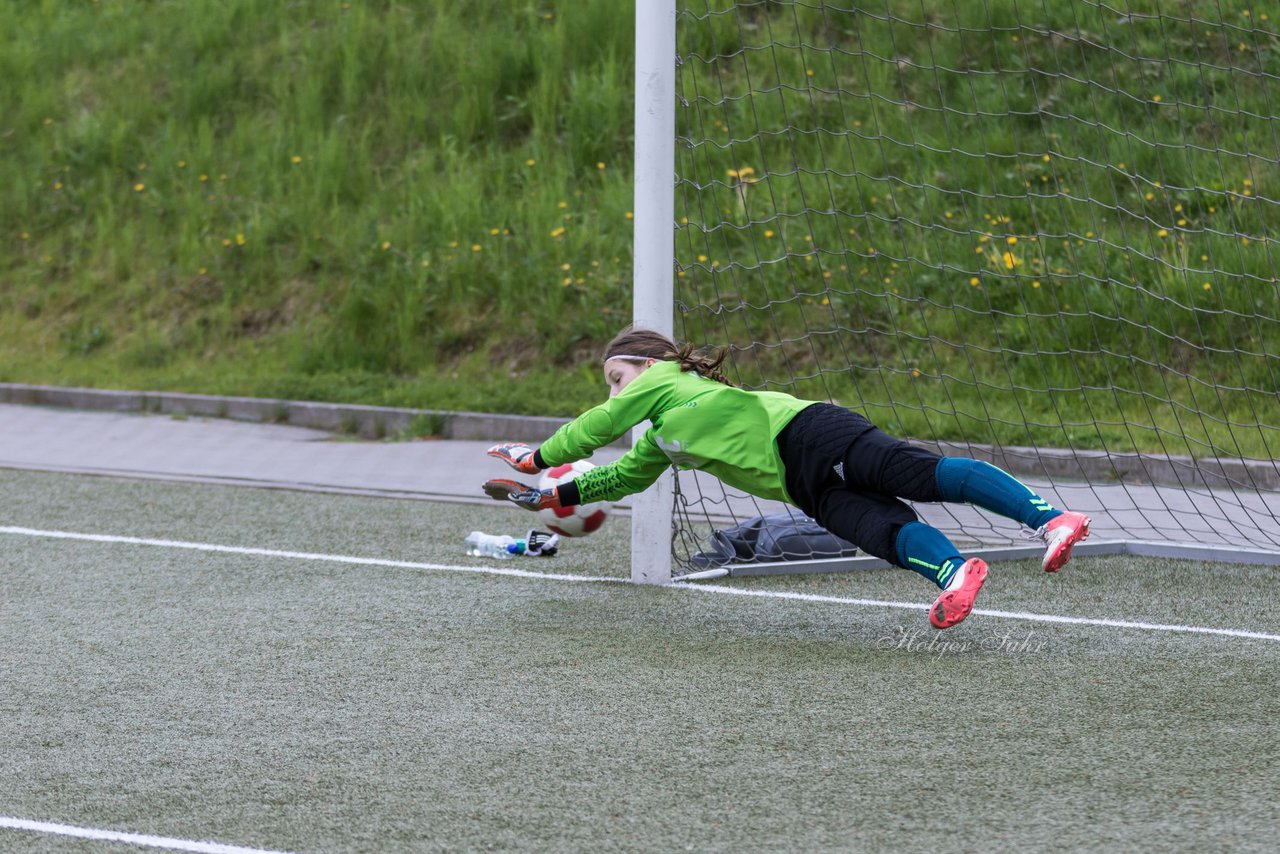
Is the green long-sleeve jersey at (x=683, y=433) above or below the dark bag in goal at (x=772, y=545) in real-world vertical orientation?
above

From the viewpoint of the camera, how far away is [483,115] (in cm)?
1377

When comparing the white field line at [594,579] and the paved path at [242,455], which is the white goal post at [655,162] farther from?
the paved path at [242,455]

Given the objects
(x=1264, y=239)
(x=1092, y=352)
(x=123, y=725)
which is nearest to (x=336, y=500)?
(x=123, y=725)

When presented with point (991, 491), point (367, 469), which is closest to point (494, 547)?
point (991, 491)

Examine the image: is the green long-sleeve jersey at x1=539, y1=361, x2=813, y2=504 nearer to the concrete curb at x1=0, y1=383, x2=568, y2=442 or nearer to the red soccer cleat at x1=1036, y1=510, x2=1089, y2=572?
the red soccer cleat at x1=1036, y1=510, x2=1089, y2=572

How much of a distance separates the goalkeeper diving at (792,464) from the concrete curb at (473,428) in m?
2.80

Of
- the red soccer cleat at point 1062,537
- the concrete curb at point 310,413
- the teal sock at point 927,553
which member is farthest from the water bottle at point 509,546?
the concrete curb at point 310,413

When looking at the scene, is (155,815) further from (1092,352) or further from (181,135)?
(181,135)

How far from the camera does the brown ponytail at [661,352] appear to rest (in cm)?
516

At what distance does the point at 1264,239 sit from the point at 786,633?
4.76m

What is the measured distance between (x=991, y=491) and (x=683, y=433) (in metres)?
0.97

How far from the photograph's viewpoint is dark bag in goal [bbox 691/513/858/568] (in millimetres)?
6211

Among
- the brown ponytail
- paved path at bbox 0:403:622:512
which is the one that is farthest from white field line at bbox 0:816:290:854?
paved path at bbox 0:403:622:512

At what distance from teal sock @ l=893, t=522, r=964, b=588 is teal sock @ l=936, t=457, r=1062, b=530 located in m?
0.14
